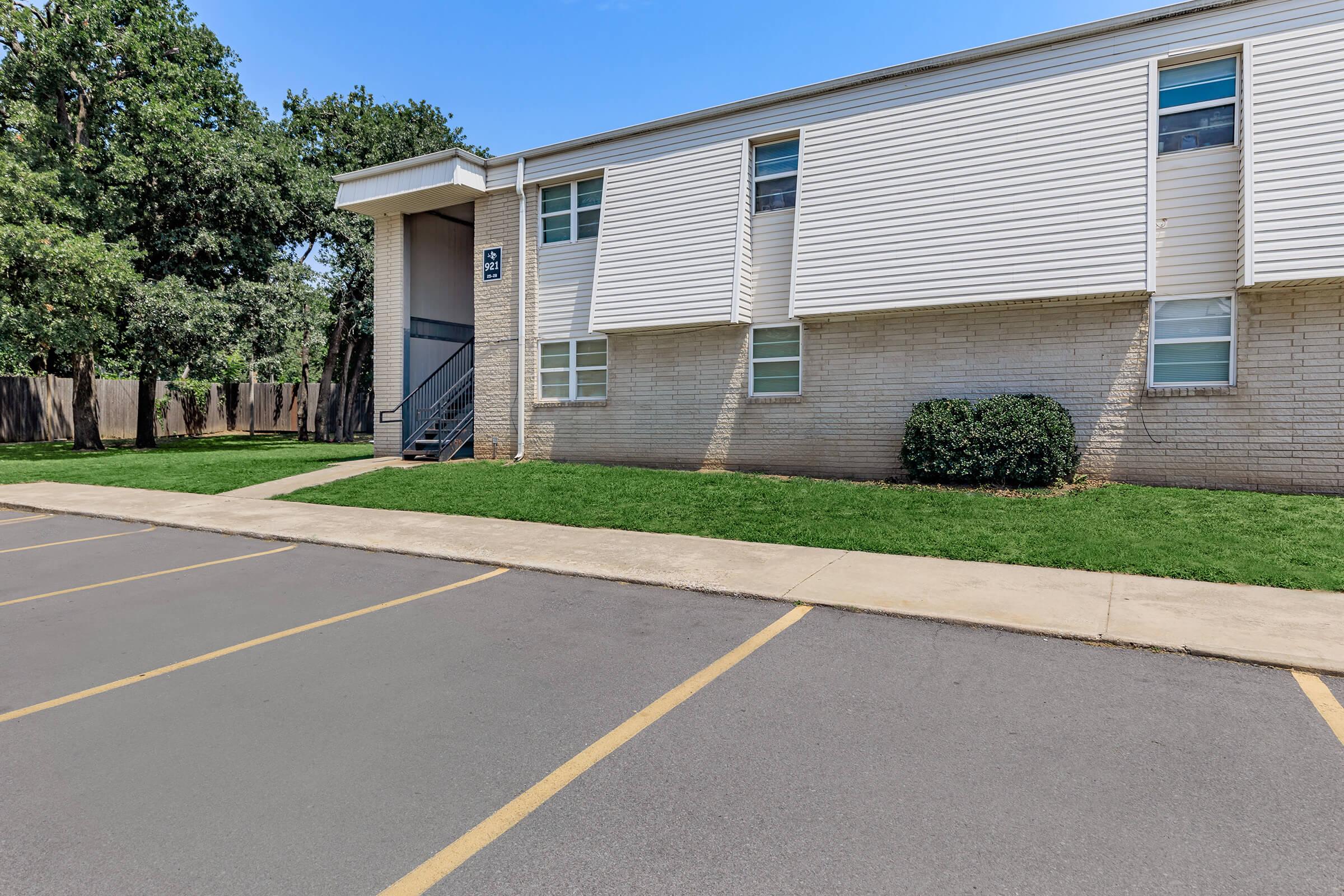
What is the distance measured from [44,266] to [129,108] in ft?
21.7

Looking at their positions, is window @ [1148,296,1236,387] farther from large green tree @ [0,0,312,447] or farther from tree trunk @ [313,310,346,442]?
tree trunk @ [313,310,346,442]

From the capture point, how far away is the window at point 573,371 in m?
15.2

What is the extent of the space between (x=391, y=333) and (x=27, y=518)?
845 cm

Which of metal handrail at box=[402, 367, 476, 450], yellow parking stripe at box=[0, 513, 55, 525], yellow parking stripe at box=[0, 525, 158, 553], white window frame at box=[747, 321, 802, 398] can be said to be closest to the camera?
yellow parking stripe at box=[0, 525, 158, 553]

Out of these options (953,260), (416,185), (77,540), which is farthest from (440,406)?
(953,260)

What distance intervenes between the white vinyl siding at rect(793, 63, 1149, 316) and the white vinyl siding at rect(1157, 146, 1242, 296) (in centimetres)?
57

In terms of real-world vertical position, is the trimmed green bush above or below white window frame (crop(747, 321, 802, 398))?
below

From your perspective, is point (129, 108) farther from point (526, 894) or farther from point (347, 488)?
point (526, 894)

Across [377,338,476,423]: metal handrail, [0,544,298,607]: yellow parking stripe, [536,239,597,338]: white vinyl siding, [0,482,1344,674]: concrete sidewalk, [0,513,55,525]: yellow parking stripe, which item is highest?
[536,239,597,338]: white vinyl siding

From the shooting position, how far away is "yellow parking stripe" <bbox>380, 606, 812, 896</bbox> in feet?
8.54

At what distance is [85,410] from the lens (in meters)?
22.5

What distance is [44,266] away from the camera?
17422 mm

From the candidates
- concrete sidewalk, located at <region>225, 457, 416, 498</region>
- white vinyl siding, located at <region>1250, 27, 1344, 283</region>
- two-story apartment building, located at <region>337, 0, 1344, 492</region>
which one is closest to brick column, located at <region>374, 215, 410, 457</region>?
concrete sidewalk, located at <region>225, 457, 416, 498</region>

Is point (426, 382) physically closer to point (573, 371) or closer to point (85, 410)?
point (573, 371)
